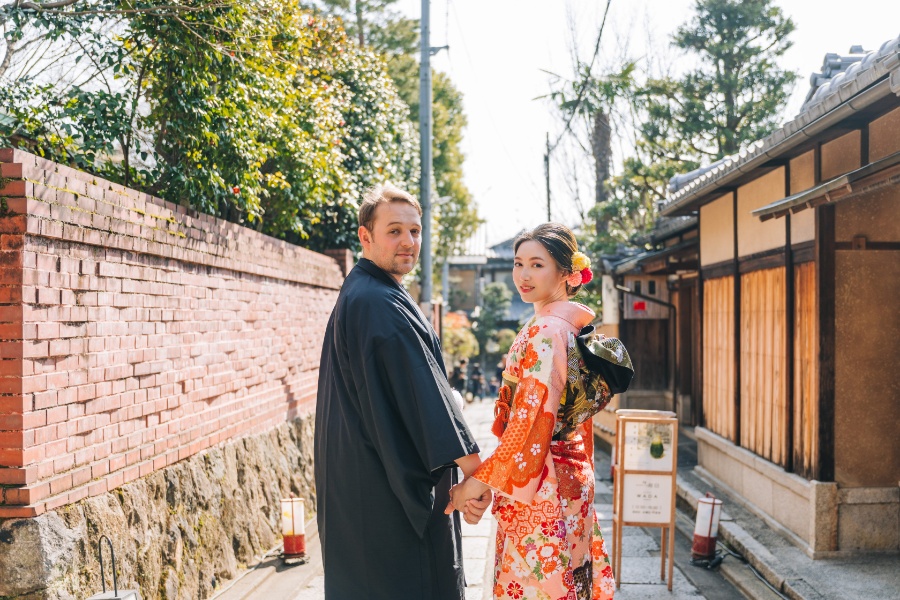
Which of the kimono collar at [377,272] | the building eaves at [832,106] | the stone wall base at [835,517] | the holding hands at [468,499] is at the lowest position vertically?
the stone wall base at [835,517]

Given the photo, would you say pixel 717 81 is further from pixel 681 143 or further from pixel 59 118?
pixel 59 118

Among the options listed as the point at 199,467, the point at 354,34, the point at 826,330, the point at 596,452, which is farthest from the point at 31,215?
the point at 354,34

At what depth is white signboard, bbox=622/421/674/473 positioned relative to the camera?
688 centimetres

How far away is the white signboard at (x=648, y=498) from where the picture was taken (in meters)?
6.84

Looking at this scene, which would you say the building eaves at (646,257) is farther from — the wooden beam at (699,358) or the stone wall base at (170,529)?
the stone wall base at (170,529)

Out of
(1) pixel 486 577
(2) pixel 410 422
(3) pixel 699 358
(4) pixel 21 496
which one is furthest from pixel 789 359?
(4) pixel 21 496

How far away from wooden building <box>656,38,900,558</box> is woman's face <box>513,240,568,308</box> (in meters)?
2.86

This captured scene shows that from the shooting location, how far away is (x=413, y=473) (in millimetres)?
3410

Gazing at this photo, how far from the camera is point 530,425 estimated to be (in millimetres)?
3820

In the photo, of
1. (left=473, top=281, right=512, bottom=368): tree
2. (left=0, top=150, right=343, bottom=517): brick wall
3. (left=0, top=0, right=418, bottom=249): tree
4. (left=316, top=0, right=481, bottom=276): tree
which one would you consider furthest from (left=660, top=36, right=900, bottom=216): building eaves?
(left=473, top=281, right=512, bottom=368): tree

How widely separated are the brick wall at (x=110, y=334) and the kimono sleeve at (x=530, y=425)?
2.39 metres

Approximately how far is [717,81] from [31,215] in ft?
52.3

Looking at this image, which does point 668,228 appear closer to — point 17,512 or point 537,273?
point 537,273

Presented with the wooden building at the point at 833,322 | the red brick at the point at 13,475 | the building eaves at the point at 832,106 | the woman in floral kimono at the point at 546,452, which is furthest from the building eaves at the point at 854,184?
the red brick at the point at 13,475
